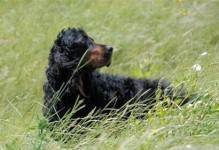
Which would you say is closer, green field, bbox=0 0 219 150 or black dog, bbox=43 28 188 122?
black dog, bbox=43 28 188 122

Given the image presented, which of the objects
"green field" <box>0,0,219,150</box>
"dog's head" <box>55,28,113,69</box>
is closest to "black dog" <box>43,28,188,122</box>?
"dog's head" <box>55,28,113,69</box>

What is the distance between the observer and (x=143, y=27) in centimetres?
956

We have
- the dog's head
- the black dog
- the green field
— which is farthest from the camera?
the green field

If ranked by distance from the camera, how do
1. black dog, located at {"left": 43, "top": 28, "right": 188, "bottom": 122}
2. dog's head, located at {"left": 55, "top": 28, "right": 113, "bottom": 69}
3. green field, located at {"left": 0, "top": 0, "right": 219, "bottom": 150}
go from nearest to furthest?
dog's head, located at {"left": 55, "top": 28, "right": 113, "bottom": 69}, black dog, located at {"left": 43, "top": 28, "right": 188, "bottom": 122}, green field, located at {"left": 0, "top": 0, "right": 219, "bottom": 150}

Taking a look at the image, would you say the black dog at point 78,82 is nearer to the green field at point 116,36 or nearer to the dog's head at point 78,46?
the dog's head at point 78,46

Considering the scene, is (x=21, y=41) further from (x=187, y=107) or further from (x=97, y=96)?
(x=187, y=107)

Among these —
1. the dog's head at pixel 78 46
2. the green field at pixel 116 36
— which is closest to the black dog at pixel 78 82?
the dog's head at pixel 78 46

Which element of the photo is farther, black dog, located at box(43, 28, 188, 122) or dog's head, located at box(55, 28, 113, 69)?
black dog, located at box(43, 28, 188, 122)

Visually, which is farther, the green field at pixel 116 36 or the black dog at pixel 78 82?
the green field at pixel 116 36

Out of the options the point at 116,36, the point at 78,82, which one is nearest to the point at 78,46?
the point at 78,82

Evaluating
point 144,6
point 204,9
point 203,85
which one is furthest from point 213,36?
point 203,85

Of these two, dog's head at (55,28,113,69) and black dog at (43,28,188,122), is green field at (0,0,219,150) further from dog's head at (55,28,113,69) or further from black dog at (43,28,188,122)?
dog's head at (55,28,113,69)

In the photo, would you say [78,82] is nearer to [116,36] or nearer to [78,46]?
[78,46]

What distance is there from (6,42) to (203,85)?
4.69 metres
